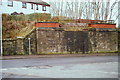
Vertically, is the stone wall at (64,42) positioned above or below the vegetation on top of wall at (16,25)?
below

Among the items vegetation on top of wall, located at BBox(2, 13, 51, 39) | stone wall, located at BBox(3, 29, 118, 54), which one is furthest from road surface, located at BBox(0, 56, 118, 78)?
vegetation on top of wall, located at BBox(2, 13, 51, 39)

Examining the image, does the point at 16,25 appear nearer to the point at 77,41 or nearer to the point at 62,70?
the point at 77,41

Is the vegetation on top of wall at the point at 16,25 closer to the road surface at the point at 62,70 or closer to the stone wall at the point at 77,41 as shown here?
the stone wall at the point at 77,41

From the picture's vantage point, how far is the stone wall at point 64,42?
28.7m

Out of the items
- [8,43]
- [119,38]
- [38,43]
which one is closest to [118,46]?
[119,38]

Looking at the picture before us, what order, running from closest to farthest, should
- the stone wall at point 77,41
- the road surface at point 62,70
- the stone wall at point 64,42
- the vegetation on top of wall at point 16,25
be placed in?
1. the road surface at point 62,70
2. the stone wall at point 64,42
3. the stone wall at point 77,41
4. the vegetation on top of wall at point 16,25

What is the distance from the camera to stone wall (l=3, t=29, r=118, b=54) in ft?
94.2

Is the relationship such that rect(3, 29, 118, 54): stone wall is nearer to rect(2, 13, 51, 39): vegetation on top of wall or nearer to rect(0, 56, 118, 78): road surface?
rect(2, 13, 51, 39): vegetation on top of wall

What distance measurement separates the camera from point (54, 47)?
2948cm

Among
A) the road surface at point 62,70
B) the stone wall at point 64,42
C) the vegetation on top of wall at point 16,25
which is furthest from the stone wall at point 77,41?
the road surface at point 62,70

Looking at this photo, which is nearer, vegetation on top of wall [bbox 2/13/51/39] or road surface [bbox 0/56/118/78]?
road surface [bbox 0/56/118/78]

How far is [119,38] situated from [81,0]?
37.4 ft

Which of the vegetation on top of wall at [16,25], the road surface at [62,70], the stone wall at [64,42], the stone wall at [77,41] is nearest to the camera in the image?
the road surface at [62,70]

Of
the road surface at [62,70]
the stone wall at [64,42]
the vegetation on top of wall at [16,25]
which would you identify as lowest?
the road surface at [62,70]
